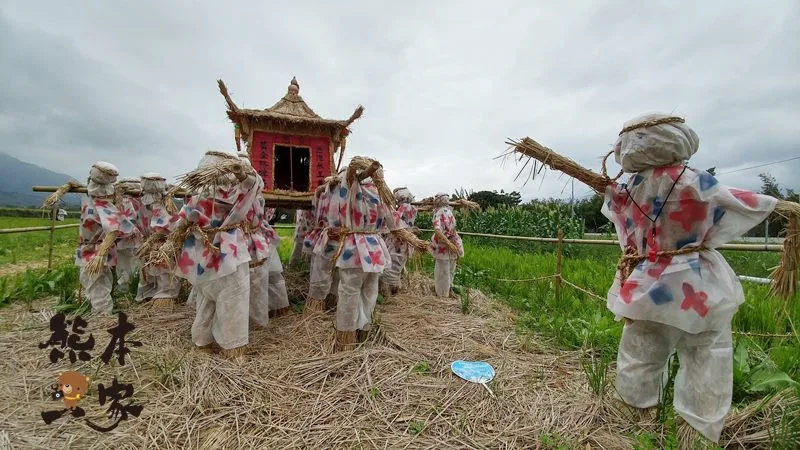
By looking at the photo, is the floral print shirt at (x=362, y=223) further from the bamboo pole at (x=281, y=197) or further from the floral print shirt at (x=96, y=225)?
the floral print shirt at (x=96, y=225)

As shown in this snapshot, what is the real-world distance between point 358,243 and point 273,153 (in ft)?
6.80

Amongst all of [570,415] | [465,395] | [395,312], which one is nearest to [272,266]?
[395,312]

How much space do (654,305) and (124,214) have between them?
5.25 m

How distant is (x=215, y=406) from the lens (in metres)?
2.49

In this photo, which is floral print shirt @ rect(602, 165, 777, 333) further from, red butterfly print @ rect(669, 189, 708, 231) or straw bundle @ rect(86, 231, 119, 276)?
straw bundle @ rect(86, 231, 119, 276)

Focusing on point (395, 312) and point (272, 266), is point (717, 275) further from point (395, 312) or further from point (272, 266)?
point (272, 266)

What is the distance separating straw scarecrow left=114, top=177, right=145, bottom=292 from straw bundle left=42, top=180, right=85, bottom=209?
0.43 meters

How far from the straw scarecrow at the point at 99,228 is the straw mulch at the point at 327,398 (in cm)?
60

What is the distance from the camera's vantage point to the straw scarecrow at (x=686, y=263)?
1893mm

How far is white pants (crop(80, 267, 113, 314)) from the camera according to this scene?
422 centimetres

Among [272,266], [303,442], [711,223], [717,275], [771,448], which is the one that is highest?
[711,223]

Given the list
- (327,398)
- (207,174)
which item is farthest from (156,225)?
(327,398)

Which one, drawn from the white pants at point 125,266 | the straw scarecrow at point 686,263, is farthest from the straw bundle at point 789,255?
the white pants at point 125,266

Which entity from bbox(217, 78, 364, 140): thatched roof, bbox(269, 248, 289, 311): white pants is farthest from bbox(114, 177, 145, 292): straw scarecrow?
bbox(269, 248, 289, 311): white pants
